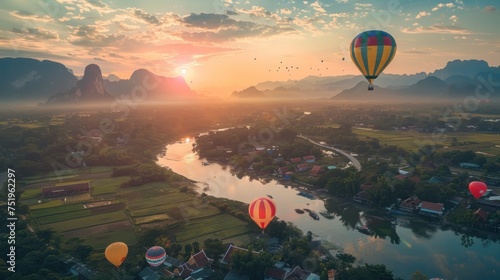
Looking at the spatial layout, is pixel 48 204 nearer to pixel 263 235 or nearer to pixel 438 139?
pixel 263 235

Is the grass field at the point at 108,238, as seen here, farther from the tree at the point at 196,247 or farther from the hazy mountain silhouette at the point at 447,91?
the hazy mountain silhouette at the point at 447,91

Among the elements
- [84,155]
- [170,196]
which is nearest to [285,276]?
[170,196]

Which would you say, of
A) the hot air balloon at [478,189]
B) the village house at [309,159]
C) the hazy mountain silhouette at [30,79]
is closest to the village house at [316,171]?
the village house at [309,159]

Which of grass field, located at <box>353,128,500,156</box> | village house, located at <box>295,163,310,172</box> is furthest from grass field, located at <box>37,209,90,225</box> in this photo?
grass field, located at <box>353,128,500,156</box>

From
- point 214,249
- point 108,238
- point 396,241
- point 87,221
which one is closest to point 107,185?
point 87,221

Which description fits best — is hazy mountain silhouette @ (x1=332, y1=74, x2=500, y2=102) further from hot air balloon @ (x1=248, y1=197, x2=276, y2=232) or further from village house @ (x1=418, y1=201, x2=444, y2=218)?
hot air balloon @ (x1=248, y1=197, x2=276, y2=232)
